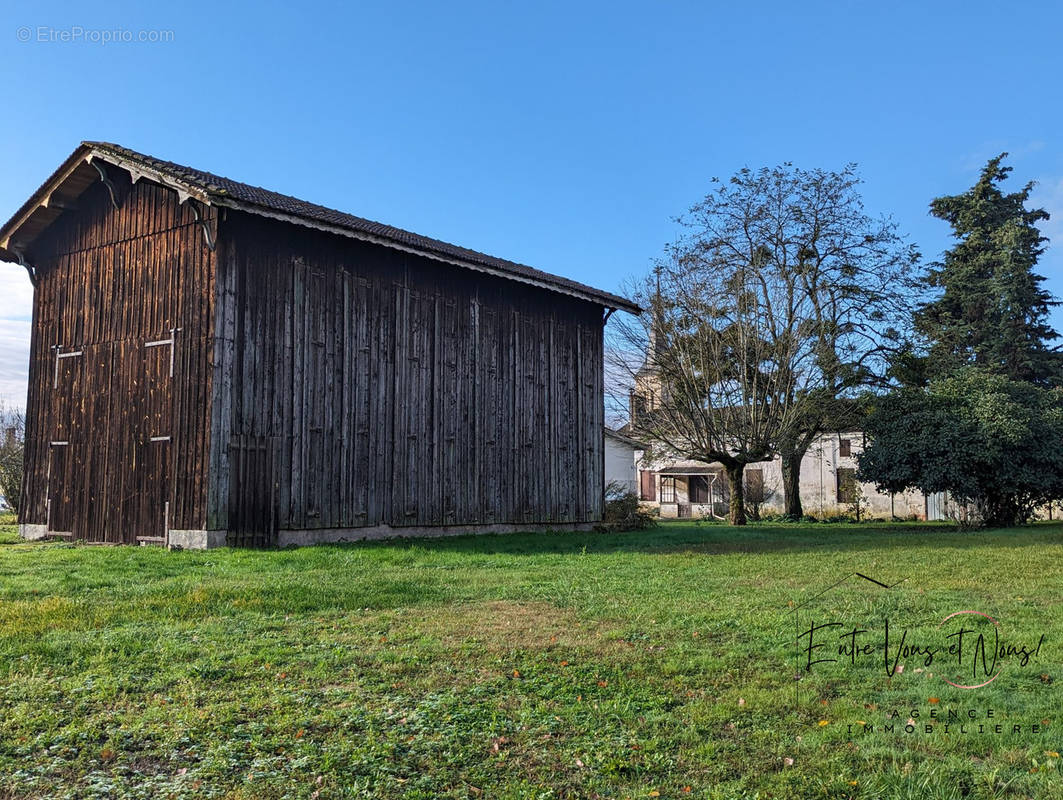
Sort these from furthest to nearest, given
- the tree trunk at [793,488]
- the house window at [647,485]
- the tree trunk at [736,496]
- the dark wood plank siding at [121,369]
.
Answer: the house window at [647,485], the tree trunk at [793,488], the tree trunk at [736,496], the dark wood plank siding at [121,369]

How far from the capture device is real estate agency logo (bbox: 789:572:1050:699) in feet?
18.0

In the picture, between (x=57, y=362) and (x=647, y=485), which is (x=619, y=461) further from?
(x=57, y=362)

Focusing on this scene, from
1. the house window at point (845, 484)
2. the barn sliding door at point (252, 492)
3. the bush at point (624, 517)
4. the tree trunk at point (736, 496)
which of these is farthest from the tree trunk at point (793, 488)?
the barn sliding door at point (252, 492)

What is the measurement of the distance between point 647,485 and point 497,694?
4213cm

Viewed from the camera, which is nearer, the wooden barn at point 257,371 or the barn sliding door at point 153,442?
the wooden barn at point 257,371

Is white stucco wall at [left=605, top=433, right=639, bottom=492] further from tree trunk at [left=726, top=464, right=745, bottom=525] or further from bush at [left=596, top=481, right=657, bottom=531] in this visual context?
bush at [left=596, top=481, right=657, bottom=531]

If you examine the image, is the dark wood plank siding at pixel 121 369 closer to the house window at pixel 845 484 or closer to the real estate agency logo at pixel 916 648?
the real estate agency logo at pixel 916 648

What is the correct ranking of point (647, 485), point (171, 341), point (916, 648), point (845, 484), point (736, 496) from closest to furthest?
point (916, 648), point (171, 341), point (736, 496), point (845, 484), point (647, 485)

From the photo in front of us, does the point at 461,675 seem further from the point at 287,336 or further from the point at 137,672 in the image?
the point at 287,336

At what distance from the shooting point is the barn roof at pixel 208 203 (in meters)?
14.4

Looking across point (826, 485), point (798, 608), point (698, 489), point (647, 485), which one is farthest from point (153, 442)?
point (698, 489)

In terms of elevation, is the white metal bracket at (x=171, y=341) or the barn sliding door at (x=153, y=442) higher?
the white metal bracket at (x=171, y=341)

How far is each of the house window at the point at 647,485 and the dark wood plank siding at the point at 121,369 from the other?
33.4m

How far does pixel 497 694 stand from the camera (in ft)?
16.6
